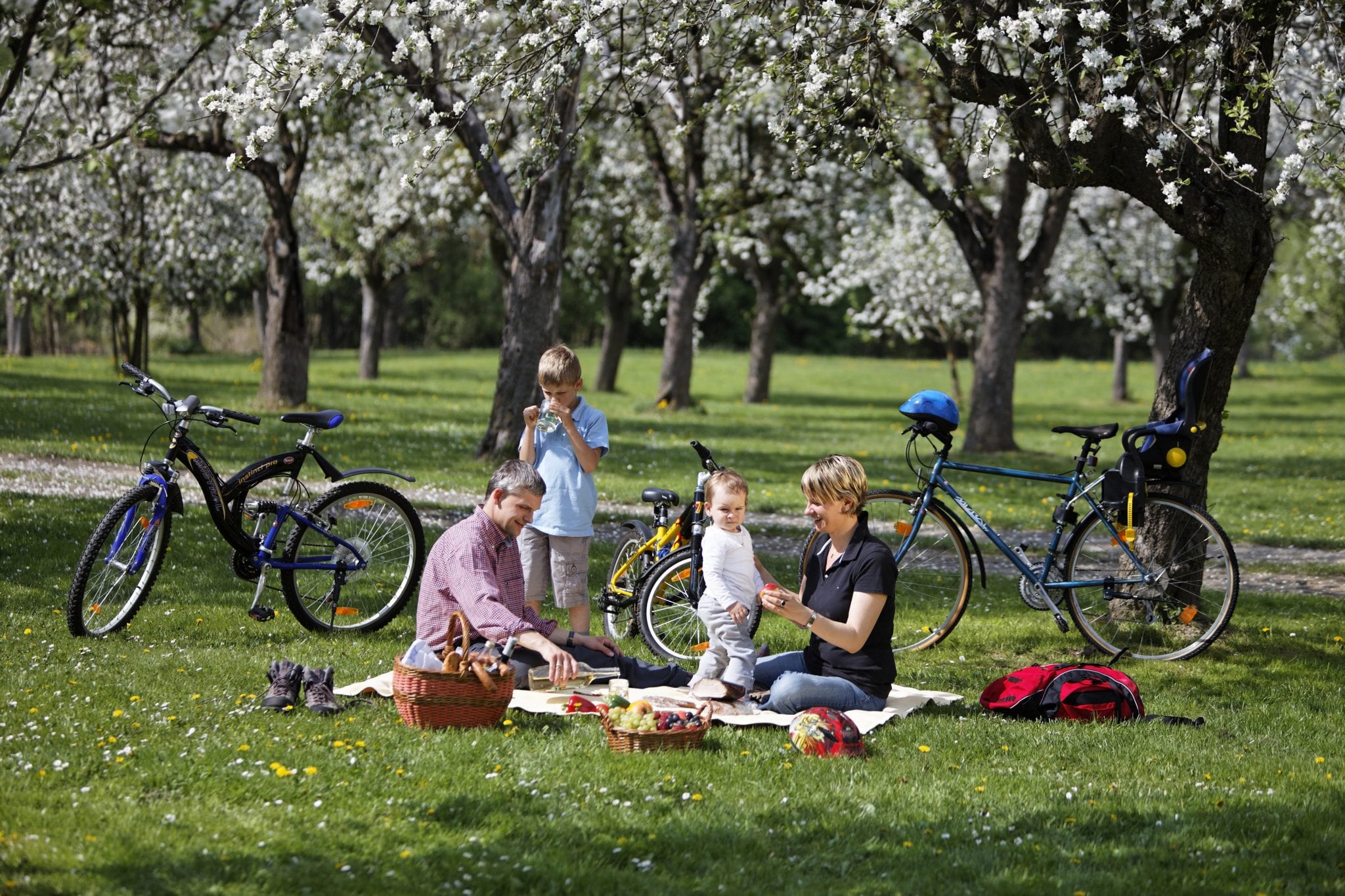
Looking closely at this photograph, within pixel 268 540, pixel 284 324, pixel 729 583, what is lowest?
pixel 268 540

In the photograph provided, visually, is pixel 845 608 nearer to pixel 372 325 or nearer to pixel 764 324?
pixel 764 324

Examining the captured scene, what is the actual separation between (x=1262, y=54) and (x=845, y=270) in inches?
952

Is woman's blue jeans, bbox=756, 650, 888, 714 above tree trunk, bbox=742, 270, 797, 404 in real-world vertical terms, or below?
below

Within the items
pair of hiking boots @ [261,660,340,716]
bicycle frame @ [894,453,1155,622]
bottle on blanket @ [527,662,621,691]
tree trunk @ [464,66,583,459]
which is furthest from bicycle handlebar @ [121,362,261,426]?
tree trunk @ [464,66,583,459]

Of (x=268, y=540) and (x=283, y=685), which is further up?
(x=268, y=540)

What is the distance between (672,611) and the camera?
24.2 ft

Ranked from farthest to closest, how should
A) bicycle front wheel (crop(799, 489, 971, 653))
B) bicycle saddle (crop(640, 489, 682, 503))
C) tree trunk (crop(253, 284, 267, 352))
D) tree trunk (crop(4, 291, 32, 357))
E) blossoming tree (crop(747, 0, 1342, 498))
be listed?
tree trunk (crop(253, 284, 267, 352)) < tree trunk (crop(4, 291, 32, 357)) < bicycle front wheel (crop(799, 489, 971, 653)) < bicycle saddle (crop(640, 489, 682, 503)) < blossoming tree (crop(747, 0, 1342, 498))

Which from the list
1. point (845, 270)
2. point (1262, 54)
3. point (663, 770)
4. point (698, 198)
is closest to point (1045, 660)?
point (663, 770)

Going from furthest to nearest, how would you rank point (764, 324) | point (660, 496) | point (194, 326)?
point (194, 326), point (764, 324), point (660, 496)

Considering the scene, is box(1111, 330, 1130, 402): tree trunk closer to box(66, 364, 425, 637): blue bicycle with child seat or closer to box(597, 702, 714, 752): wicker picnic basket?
box(66, 364, 425, 637): blue bicycle with child seat

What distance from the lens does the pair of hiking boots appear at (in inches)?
229

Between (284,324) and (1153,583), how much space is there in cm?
1631

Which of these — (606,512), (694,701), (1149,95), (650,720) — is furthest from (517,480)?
(606,512)

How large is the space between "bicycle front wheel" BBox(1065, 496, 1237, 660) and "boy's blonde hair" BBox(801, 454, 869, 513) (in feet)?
7.43
